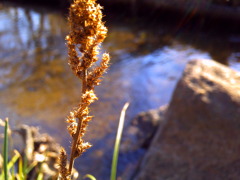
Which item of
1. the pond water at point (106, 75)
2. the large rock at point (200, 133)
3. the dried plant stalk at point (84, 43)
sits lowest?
the pond water at point (106, 75)

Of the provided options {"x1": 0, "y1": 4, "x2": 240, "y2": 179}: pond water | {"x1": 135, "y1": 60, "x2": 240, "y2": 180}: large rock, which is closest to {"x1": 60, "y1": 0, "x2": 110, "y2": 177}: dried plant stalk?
{"x1": 135, "y1": 60, "x2": 240, "y2": 180}: large rock

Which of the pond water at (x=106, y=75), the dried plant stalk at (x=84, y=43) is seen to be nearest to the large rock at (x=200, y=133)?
the pond water at (x=106, y=75)

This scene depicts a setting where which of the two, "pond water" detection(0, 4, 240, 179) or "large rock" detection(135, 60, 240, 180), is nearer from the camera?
"large rock" detection(135, 60, 240, 180)

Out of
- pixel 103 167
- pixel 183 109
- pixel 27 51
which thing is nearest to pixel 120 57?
pixel 27 51

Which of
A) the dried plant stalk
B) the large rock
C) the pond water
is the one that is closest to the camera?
the dried plant stalk

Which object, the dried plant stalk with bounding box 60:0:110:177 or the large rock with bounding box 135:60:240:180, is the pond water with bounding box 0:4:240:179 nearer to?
the large rock with bounding box 135:60:240:180

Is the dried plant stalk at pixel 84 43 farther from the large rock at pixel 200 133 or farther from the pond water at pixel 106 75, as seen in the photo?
the pond water at pixel 106 75
